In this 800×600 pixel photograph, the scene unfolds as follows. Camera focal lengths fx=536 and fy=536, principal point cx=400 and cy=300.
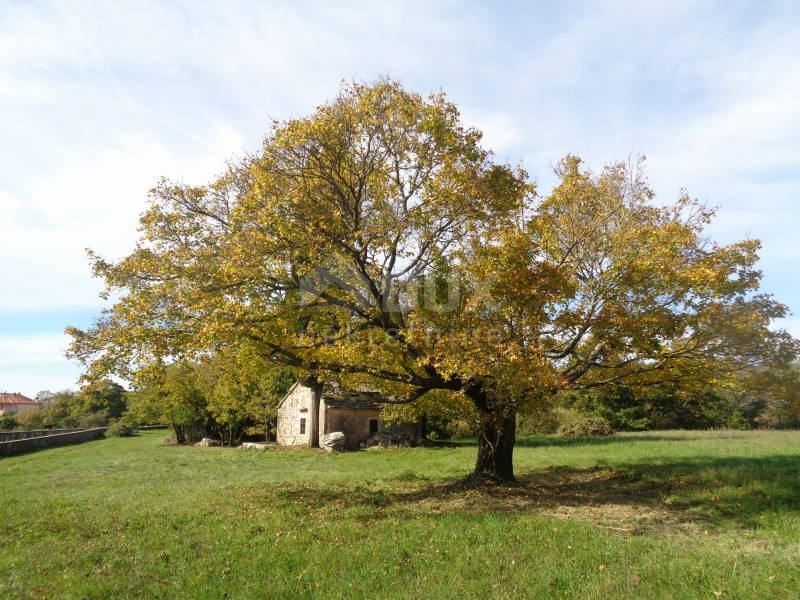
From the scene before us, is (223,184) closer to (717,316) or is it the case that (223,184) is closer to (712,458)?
(717,316)

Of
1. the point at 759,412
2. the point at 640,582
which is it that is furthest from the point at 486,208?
the point at 759,412

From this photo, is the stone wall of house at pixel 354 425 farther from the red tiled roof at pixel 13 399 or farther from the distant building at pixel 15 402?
the red tiled roof at pixel 13 399

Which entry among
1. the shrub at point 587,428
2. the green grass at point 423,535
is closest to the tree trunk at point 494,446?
the green grass at point 423,535

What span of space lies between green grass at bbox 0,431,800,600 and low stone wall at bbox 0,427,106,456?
19.7 m

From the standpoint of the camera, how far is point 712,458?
62.4ft

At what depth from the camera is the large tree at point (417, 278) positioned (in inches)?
474

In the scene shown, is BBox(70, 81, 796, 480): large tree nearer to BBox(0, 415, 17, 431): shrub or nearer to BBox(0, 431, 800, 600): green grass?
BBox(0, 431, 800, 600): green grass

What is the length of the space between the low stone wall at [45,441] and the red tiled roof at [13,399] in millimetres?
67622

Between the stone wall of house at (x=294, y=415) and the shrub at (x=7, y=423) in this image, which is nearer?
the stone wall of house at (x=294, y=415)

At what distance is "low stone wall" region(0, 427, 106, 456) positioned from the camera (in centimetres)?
3456

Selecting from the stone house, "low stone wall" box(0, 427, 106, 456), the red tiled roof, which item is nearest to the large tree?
the stone house

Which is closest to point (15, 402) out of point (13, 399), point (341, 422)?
point (13, 399)

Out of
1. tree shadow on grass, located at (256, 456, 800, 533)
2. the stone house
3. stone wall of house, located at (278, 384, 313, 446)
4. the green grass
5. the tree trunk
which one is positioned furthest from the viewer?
stone wall of house, located at (278, 384, 313, 446)

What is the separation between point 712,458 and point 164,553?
18.1 metres
